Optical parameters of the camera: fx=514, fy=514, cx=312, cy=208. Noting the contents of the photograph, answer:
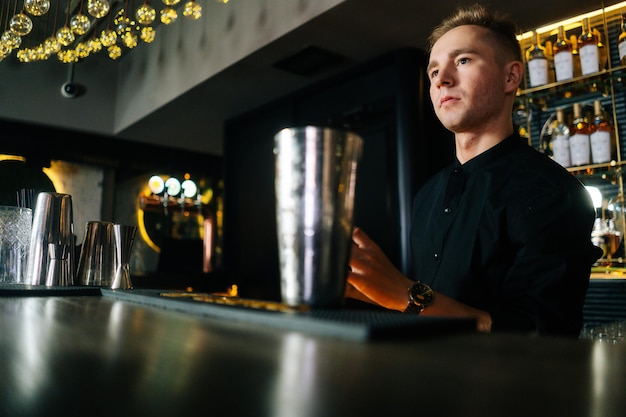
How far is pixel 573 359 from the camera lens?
0.33 m

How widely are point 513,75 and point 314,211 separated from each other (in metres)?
1.28

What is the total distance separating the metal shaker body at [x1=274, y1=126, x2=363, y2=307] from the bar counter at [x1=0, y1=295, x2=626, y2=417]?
96 mm

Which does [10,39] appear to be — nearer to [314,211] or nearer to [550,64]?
[550,64]

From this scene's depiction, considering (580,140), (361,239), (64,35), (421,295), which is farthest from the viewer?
(64,35)

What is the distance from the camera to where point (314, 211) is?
497 millimetres

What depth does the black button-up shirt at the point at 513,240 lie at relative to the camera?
1086 millimetres

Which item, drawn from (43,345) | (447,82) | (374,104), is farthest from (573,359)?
(374,104)

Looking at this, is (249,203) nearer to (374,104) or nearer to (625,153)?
(374,104)

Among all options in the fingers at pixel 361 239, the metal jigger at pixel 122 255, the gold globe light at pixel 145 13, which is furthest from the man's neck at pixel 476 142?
the gold globe light at pixel 145 13

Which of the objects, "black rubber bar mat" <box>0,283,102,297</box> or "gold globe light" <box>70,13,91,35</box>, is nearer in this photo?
"black rubber bar mat" <box>0,283,102,297</box>

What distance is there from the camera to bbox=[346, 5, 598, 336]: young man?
38.8 inches

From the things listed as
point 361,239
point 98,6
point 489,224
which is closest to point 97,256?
point 361,239

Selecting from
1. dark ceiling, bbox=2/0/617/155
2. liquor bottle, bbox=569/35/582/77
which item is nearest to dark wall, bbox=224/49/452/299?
dark ceiling, bbox=2/0/617/155

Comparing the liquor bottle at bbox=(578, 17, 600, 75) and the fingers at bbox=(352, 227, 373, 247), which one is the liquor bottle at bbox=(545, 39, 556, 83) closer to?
the liquor bottle at bbox=(578, 17, 600, 75)
